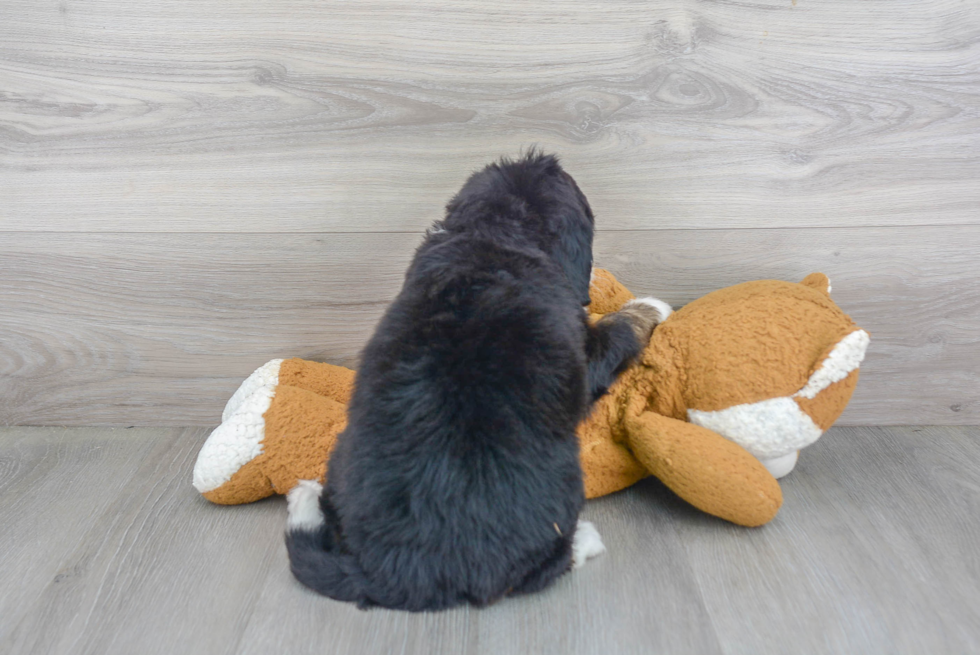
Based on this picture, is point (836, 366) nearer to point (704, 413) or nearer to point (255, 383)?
point (704, 413)

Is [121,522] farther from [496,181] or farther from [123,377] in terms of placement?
[496,181]

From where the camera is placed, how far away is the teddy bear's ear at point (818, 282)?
61.9 inches

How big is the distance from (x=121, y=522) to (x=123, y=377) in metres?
0.54

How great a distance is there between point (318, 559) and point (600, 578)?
0.54 metres

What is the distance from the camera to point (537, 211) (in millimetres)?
1406

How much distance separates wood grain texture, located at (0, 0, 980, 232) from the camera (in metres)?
1.59

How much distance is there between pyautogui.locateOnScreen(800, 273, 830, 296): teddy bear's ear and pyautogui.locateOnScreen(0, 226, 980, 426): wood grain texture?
12 cm

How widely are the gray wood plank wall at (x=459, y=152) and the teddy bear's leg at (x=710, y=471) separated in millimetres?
510

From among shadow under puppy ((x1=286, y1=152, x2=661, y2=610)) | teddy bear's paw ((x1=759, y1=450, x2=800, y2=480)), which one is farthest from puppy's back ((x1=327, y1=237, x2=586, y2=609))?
teddy bear's paw ((x1=759, y1=450, x2=800, y2=480))

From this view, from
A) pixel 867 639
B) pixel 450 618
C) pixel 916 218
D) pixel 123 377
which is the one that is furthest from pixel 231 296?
pixel 916 218

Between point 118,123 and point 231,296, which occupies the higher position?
point 118,123

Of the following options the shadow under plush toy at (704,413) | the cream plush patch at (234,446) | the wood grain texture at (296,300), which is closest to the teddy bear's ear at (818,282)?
the shadow under plush toy at (704,413)

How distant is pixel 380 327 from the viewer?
1.29 m

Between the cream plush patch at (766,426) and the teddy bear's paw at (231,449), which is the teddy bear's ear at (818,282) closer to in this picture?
the cream plush patch at (766,426)
